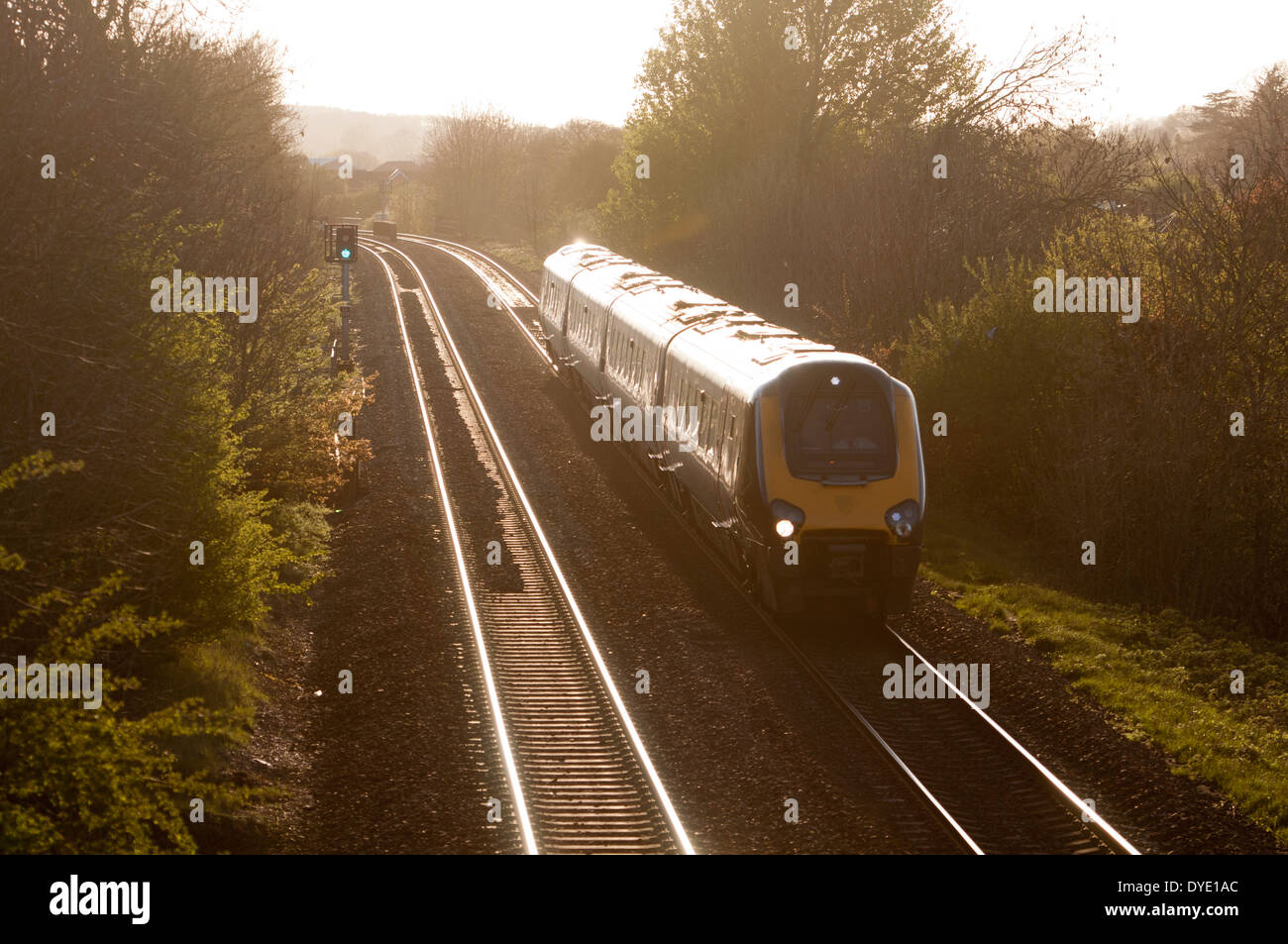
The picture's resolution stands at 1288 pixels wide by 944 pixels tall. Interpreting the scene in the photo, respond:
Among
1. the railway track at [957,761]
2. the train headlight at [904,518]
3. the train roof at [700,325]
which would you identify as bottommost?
the railway track at [957,761]

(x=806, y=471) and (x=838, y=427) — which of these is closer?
(x=806, y=471)

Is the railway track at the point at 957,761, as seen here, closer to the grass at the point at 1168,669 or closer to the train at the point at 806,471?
the train at the point at 806,471

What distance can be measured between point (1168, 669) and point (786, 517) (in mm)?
4814

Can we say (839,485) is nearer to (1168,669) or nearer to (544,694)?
(544,694)

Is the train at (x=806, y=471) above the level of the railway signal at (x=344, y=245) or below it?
below

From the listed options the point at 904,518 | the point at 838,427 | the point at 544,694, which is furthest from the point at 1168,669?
the point at 544,694

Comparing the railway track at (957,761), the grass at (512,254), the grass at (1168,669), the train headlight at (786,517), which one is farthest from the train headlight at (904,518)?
the grass at (512,254)

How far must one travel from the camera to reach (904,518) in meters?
14.4

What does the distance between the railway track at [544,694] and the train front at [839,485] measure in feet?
8.65

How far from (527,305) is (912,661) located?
100ft

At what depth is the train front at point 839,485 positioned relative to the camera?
14.2 meters

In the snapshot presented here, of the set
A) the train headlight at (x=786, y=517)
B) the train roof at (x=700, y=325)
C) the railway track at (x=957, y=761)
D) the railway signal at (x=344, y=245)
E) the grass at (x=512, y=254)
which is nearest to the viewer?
the railway track at (x=957, y=761)
